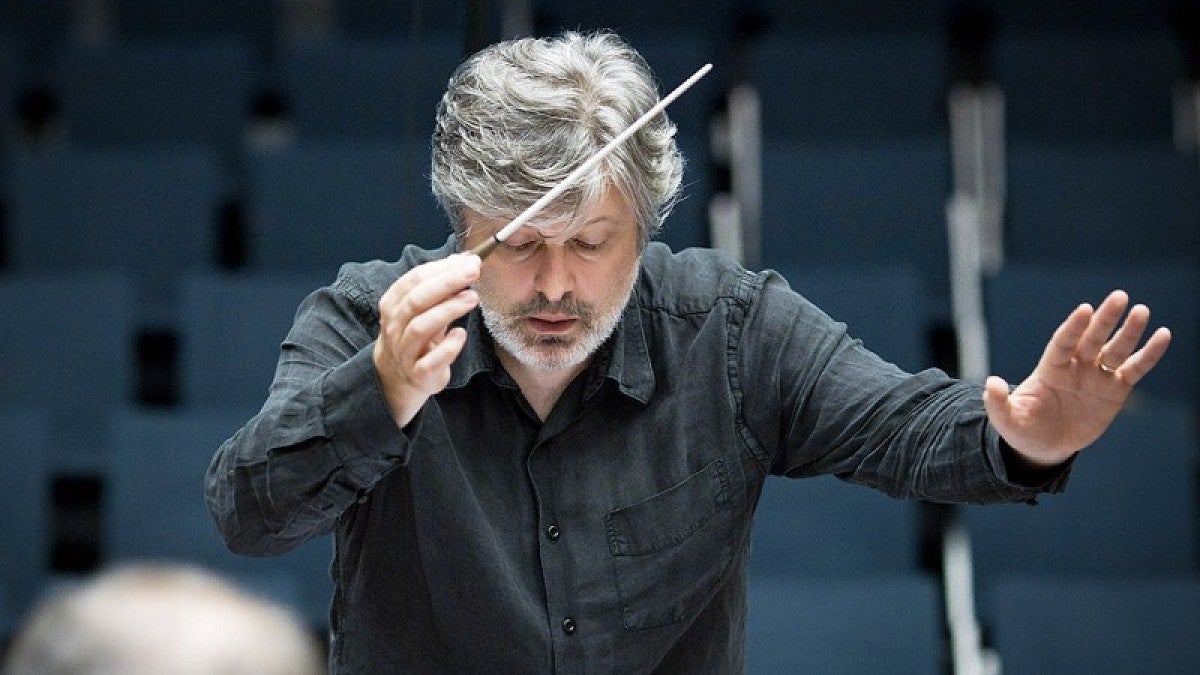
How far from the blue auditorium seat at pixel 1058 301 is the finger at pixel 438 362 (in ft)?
6.40

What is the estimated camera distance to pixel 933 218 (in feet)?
11.4

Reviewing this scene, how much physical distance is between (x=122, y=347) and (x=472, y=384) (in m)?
1.80

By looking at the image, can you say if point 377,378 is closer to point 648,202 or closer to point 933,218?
point 648,202

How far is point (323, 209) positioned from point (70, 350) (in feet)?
1.77

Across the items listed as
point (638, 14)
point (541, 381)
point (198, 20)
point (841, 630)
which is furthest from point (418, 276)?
point (198, 20)

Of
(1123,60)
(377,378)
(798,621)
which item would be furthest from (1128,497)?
(377,378)

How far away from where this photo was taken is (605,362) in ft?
5.68

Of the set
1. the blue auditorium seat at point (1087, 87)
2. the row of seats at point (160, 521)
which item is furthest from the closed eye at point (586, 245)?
the blue auditorium seat at point (1087, 87)

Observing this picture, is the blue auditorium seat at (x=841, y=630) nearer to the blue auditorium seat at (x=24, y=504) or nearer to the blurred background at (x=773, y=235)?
the blurred background at (x=773, y=235)

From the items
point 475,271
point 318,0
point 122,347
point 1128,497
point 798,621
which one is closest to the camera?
point 475,271

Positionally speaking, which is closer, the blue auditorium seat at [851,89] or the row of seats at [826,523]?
the row of seats at [826,523]

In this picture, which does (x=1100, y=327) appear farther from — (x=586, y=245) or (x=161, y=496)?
(x=161, y=496)

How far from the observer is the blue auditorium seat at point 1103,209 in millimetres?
3529

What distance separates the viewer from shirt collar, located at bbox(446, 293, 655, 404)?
5.62 ft
